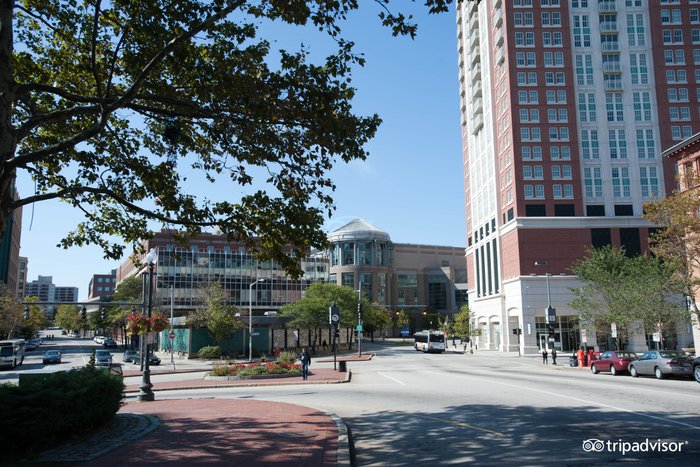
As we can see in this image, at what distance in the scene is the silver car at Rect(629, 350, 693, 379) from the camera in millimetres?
24797

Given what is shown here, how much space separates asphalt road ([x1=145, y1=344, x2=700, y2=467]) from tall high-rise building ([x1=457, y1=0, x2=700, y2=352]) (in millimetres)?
45268

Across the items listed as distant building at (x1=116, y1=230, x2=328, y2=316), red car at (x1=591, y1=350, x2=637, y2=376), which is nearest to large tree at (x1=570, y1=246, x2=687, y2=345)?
red car at (x1=591, y1=350, x2=637, y2=376)

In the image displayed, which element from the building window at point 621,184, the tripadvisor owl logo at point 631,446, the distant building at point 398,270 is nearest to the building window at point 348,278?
the distant building at point 398,270

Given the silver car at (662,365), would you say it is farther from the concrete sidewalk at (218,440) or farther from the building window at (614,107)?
the building window at (614,107)

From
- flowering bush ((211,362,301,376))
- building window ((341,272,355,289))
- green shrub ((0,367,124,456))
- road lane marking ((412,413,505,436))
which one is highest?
building window ((341,272,355,289))

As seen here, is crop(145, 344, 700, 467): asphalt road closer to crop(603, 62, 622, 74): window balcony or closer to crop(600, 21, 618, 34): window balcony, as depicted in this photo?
crop(603, 62, 622, 74): window balcony

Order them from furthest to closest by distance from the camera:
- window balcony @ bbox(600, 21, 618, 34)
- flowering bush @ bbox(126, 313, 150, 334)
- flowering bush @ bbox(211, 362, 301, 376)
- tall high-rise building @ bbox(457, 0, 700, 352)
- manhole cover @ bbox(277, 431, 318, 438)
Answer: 1. window balcony @ bbox(600, 21, 618, 34)
2. tall high-rise building @ bbox(457, 0, 700, 352)
3. flowering bush @ bbox(211, 362, 301, 376)
4. flowering bush @ bbox(126, 313, 150, 334)
5. manhole cover @ bbox(277, 431, 318, 438)

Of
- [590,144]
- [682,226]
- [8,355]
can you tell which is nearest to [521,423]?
[682,226]

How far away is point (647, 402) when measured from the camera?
15.9m

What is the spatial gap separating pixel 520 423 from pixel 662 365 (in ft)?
55.6

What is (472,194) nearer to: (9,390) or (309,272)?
(309,272)

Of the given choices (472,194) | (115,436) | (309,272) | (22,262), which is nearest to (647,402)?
(115,436)

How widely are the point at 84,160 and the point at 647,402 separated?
17097 mm

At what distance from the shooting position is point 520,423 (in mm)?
12648
